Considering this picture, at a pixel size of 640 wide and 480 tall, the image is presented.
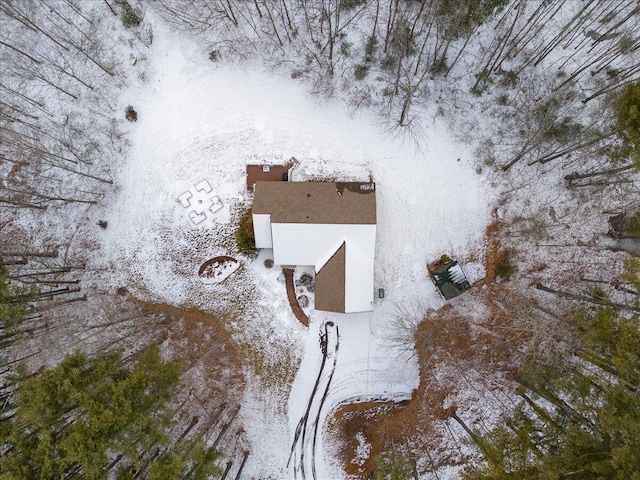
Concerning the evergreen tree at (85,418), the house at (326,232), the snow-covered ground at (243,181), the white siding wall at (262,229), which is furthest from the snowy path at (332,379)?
the evergreen tree at (85,418)

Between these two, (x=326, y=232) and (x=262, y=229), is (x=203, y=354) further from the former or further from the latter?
(x=326, y=232)

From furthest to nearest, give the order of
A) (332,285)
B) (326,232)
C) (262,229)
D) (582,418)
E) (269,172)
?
(269,172) < (332,285) < (262,229) < (326,232) < (582,418)

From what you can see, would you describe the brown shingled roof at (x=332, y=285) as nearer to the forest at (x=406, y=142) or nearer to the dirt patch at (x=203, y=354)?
the forest at (x=406, y=142)

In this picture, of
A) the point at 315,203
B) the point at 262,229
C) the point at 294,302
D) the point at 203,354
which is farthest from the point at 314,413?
the point at 315,203

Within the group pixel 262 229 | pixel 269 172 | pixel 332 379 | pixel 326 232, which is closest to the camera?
pixel 326 232

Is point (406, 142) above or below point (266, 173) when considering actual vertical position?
above

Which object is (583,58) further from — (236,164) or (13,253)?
(13,253)

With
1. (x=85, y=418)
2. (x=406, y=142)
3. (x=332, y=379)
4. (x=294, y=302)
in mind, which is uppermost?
(x=406, y=142)
